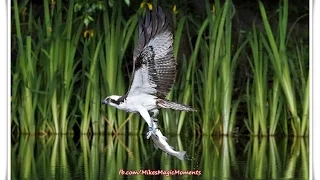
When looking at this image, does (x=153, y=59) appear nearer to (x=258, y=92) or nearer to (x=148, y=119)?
(x=148, y=119)

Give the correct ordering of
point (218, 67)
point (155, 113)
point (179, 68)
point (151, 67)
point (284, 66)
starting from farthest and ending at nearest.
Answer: point (284, 66)
point (218, 67)
point (179, 68)
point (155, 113)
point (151, 67)

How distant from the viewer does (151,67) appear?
18.4ft

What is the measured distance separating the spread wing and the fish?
329 millimetres

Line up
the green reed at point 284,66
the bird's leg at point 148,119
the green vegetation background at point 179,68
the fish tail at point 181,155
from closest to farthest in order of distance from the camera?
the bird's leg at point 148,119 → the fish tail at point 181,155 → the green vegetation background at point 179,68 → the green reed at point 284,66

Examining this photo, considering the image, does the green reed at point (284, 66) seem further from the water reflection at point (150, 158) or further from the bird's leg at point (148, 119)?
the bird's leg at point (148, 119)

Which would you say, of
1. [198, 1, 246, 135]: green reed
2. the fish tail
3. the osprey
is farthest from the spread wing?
[198, 1, 246, 135]: green reed

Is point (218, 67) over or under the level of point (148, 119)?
over

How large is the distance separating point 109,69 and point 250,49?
1.63 meters

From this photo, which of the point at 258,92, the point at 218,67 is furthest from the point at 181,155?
the point at 258,92

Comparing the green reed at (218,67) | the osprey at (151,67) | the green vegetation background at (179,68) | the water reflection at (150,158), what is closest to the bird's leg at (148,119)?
the osprey at (151,67)

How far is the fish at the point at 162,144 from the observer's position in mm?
5859

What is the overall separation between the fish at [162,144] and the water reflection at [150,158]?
3cm

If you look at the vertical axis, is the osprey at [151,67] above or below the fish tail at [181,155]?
above

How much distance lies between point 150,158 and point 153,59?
26.5 inches
